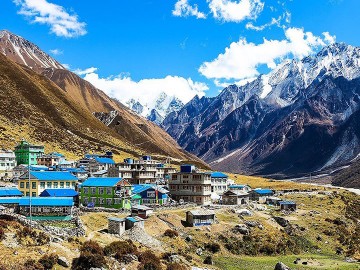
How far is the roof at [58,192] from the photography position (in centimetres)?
9375

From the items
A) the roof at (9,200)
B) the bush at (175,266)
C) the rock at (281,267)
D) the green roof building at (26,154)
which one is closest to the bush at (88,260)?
the bush at (175,266)

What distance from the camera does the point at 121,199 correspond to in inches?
3932

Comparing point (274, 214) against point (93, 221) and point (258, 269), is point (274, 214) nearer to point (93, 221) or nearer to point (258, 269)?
point (258, 269)

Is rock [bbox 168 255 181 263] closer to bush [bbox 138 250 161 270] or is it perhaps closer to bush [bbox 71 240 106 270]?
bush [bbox 138 250 161 270]

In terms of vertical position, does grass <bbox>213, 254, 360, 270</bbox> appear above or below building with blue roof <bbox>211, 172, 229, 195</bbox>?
below

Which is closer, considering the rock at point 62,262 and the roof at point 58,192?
the rock at point 62,262

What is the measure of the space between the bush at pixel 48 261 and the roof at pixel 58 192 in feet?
118

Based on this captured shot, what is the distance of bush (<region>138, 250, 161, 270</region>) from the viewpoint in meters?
65.7

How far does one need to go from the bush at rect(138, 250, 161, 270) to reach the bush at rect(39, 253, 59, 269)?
12.1 m

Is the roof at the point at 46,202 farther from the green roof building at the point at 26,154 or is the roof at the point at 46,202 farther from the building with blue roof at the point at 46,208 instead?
the green roof building at the point at 26,154

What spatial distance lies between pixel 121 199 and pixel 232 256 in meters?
25.5

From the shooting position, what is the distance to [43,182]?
101 m

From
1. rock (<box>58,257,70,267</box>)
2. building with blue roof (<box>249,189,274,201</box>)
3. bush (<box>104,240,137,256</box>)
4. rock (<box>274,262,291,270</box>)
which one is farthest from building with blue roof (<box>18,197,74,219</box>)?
building with blue roof (<box>249,189,274,201</box>)

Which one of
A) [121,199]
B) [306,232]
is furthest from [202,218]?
[306,232]
